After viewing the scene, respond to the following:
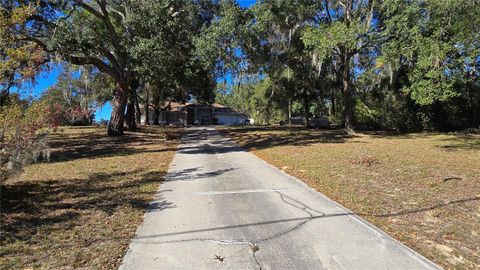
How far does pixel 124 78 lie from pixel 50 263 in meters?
16.8

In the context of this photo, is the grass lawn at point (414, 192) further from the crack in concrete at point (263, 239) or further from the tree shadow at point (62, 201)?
the tree shadow at point (62, 201)

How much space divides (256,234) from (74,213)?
3075 millimetres

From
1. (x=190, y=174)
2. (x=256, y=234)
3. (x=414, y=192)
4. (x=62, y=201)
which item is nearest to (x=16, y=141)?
(x=62, y=201)

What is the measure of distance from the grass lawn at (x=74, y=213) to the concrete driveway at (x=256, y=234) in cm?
36

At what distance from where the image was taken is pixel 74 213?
5.49 m

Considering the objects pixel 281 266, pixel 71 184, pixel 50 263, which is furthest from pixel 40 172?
pixel 281 266

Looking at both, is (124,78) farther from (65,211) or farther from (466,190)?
(466,190)

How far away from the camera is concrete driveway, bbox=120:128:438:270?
12.7 feet

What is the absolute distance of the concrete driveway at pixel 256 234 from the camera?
3873 mm

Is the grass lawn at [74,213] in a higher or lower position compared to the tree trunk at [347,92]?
lower

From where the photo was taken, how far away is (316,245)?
169 inches

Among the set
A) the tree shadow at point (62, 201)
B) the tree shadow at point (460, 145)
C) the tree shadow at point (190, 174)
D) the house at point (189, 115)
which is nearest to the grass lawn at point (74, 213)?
the tree shadow at point (62, 201)

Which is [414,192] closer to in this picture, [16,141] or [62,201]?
[62,201]

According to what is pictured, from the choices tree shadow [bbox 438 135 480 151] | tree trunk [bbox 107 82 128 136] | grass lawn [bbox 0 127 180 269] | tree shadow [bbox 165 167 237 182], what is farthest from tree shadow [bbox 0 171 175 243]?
tree shadow [bbox 438 135 480 151]
